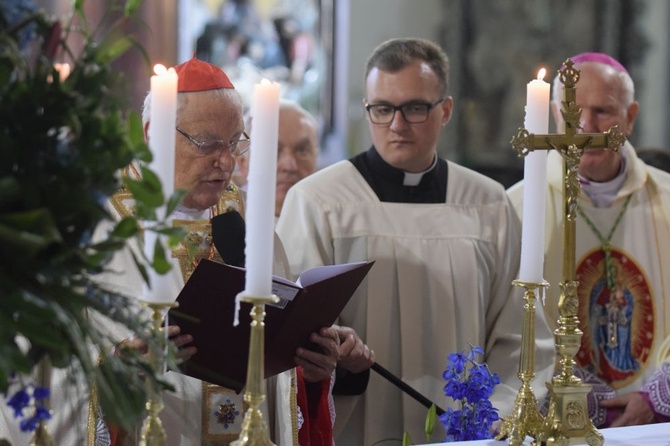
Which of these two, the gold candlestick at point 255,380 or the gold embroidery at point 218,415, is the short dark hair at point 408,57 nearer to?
the gold embroidery at point 218,415

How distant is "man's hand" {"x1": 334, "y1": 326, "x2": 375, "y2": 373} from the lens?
3.54 meters

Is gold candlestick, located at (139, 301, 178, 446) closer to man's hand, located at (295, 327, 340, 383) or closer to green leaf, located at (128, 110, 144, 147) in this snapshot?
green leaf, located at (128, 110, 144, 147)

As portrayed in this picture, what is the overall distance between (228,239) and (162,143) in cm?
153

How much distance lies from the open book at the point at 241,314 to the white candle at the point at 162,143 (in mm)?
572

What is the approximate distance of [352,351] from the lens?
3572mm

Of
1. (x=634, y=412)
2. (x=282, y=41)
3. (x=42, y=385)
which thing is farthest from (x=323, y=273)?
(x=282, y=41)

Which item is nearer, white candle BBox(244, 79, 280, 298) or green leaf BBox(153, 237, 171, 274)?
green leaf BBox(153, 237, 171, 274)

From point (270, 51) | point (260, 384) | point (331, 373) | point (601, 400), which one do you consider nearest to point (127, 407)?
point (260, 384)

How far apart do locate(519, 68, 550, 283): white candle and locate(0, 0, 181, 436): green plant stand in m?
1.18

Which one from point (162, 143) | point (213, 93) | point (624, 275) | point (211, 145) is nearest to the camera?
point (162, 143)

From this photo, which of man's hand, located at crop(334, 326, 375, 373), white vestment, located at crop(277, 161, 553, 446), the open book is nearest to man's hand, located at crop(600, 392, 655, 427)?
white vestment, located at crop(277, 161, 553, 446)

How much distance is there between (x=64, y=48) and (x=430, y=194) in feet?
9.90

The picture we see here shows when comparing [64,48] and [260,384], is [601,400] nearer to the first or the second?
[260,384]

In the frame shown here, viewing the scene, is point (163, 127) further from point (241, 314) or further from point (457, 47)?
point (457, 47)
